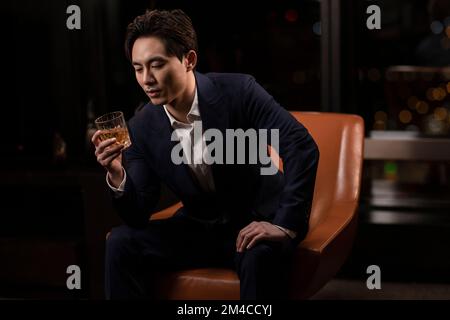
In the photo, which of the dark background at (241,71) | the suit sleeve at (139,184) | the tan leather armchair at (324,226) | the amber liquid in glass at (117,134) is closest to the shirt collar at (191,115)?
the suit sleeve at (139,184)

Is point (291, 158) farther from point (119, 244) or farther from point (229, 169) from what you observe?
point (119, 244)

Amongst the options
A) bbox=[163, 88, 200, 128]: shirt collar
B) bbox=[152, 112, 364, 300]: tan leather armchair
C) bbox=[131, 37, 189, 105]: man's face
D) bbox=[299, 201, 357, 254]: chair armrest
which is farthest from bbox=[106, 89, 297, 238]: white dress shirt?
bbox=[299, 201, 357, 254]: chair armrest

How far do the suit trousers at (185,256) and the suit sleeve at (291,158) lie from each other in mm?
107

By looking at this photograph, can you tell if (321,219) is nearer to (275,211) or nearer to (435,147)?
(275,211)

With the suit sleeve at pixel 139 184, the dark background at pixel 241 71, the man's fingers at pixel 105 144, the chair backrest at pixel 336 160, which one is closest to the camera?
the man's fingers at pixel 105 144

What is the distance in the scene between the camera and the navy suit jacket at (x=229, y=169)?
2.16 meters

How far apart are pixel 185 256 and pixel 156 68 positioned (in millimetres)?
620

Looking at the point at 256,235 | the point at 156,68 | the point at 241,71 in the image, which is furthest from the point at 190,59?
the point at 241,71

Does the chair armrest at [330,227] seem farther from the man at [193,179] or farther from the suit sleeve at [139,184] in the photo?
the suit sleeve at [139,184]

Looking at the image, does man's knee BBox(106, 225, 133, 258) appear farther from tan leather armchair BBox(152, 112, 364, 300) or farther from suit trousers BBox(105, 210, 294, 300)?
tan leather armchair BBox(152, 112, 364, 300)

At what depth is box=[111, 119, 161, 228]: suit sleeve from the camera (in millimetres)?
2203

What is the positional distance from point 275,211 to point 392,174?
5.00ft

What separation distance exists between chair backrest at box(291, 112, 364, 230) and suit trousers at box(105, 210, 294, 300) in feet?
1.07

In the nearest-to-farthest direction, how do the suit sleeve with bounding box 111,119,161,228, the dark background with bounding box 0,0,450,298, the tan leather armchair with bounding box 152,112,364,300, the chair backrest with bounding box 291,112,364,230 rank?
the tan leather armchair with bounding box 152,112,364,300, the suit sleeve with bounding box 111,119,161,228, the chair backrest with bounding box 291,112,364,230, the dark background with bounding box 0,0,450,298
